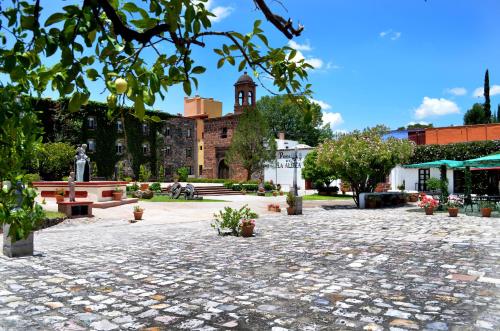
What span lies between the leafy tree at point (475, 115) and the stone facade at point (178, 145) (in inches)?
1514

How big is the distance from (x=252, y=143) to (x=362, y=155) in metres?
22.0

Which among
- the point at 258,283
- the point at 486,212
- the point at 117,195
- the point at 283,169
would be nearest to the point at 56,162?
the point at 117,195

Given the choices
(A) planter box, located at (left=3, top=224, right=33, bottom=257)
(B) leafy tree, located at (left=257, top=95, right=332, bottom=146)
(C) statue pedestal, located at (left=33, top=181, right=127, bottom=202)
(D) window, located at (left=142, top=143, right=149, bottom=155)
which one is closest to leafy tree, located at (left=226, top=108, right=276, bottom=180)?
(D) window, located at (left=142, top=143, right=149, bottom=155)

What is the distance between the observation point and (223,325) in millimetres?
4859

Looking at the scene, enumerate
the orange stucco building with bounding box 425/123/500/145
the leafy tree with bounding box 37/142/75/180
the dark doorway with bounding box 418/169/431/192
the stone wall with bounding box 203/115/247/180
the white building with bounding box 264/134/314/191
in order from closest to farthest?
the orange stucco building with bounding box 425/123/500/145, the leafy tree with bounding box 37/142/75/180, the dark doorway with bounding box 418/169/431/192, the white building with bounding box 264/134/314/191, the stone wall with bounding box 203/115/247/180

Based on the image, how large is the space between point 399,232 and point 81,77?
486 inches

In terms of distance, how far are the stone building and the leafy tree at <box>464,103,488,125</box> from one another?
32271mm

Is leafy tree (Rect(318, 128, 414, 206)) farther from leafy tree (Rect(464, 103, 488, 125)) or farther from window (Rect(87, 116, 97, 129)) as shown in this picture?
leafy tree (Rect(464, 103, 488, 125))

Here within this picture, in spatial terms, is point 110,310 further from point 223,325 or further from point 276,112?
point 276,112

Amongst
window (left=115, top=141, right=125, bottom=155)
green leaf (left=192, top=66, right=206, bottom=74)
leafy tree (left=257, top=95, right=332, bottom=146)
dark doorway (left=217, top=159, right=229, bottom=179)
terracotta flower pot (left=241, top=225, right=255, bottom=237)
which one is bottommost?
terracotta flower pot (left=241, top=225, right=255, bottom=237)

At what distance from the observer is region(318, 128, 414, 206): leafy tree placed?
2186 centimetres

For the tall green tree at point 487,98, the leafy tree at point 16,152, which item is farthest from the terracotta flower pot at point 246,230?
the tall green tree at point 487,98

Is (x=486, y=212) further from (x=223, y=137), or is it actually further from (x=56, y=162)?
(x=223, y=137)

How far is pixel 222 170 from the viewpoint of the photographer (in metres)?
50.9
